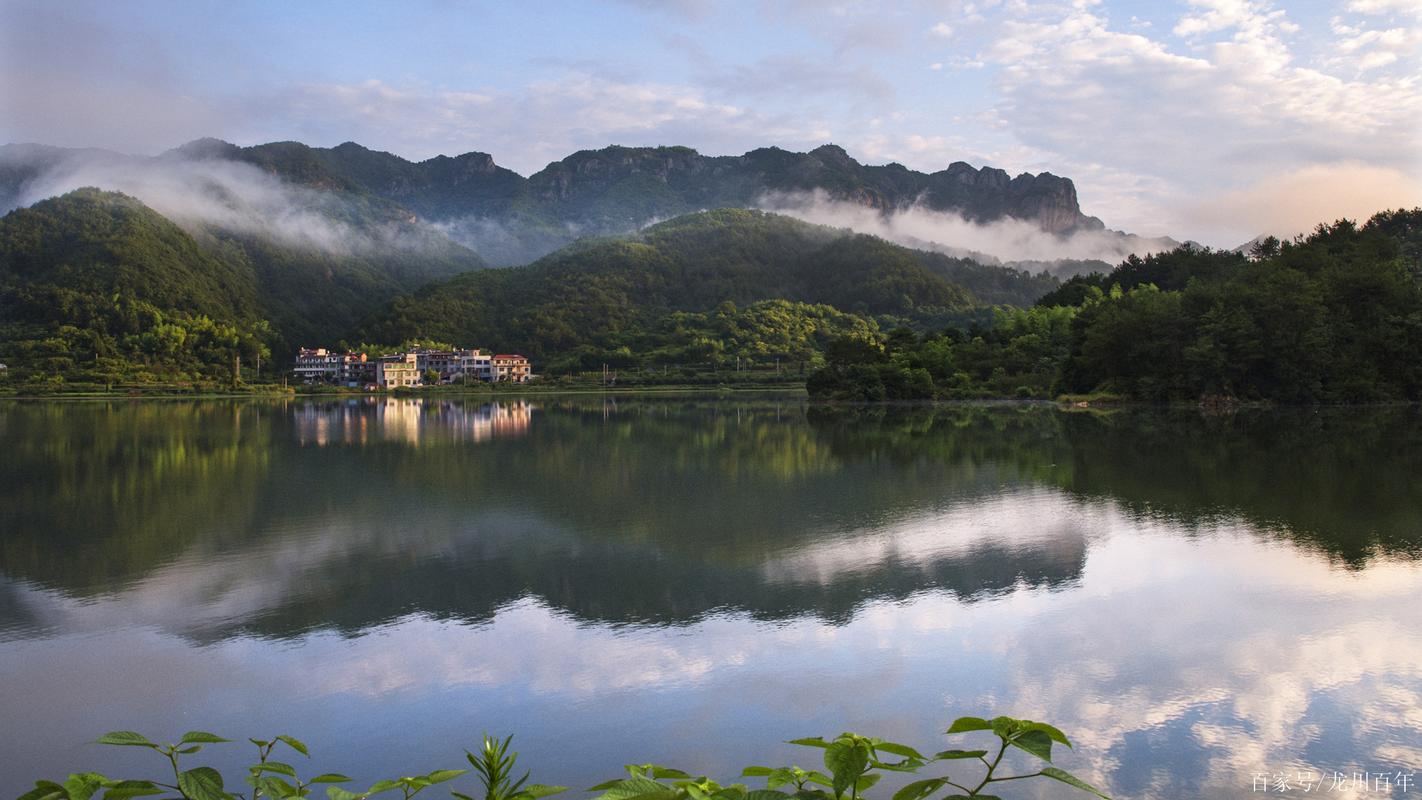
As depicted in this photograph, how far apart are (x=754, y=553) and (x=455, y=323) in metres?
91.1

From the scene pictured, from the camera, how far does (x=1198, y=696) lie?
16.0 ft

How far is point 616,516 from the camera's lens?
10703 millimetres

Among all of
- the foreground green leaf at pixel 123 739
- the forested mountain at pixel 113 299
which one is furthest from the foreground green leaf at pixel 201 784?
the forested mountain at pixel 113 299

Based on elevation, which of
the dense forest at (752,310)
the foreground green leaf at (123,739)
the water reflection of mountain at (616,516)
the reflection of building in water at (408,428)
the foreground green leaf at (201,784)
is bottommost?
the reflection of building in water at (408,428)

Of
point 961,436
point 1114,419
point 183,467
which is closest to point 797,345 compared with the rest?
point 1114,419

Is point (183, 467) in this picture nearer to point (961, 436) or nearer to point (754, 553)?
point (754, 553)

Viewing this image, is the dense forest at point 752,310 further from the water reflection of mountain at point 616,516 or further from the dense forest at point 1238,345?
the water reflection of mountain at point 616,516

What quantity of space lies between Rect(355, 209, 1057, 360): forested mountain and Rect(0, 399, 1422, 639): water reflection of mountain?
65385 mm

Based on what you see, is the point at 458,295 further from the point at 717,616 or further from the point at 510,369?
the point at 717,616

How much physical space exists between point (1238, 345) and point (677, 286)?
77.3 meters

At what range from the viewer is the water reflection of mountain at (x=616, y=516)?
708 centimetres

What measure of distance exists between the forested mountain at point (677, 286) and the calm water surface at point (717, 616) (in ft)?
234

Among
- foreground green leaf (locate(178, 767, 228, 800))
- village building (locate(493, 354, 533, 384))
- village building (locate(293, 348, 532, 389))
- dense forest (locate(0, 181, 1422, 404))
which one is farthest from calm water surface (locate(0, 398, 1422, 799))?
village building (locate(493, 354, 533, 384))

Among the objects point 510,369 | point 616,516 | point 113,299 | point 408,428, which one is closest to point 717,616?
point 616,516
